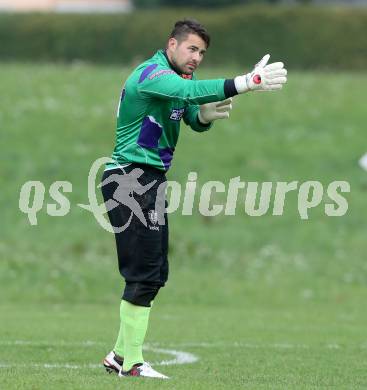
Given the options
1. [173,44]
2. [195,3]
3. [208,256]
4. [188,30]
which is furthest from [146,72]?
[195,3]

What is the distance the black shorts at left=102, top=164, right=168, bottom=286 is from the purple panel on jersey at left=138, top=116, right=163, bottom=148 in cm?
19

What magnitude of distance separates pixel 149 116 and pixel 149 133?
0.43 feet

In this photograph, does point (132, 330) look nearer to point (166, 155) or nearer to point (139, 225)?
point (139, 225)

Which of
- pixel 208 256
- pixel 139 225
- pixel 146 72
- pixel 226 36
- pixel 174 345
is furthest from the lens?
pixel 226 36

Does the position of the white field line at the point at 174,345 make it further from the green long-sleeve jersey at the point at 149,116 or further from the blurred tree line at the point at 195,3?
the blurred tree line at the point at 195,3

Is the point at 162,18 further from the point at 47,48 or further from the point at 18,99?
the point at 18,99

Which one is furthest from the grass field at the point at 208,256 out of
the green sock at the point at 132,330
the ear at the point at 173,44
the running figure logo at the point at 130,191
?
the ear at the point at 173,44

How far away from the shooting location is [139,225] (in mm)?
9164

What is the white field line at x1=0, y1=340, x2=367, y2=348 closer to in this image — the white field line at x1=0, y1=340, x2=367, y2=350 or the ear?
the white field line at x1=0, y1=340, x2=367, y2=350

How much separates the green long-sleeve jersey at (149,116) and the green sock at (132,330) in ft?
3.70

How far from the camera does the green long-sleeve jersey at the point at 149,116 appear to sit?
8.98m

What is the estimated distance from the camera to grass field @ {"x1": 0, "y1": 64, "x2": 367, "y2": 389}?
34.7 ft

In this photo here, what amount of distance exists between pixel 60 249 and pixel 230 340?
28.1ft

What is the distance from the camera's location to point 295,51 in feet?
117
